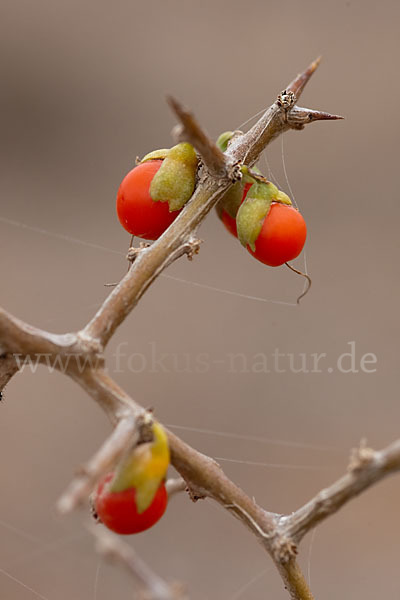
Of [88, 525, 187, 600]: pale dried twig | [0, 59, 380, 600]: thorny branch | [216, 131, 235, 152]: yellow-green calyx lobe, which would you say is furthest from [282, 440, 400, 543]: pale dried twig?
[216, 131, 235, 152]: yellow-green calyx lobe

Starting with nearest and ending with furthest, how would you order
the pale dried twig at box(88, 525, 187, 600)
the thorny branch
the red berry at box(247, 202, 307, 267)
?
the pale dried twig at box(88, 525, 187, 600) → the thorny branch → the red berry at box(247, 202, 307, 267)

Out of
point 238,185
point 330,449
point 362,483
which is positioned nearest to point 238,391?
point 330,449

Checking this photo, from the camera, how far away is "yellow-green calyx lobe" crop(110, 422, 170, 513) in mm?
362

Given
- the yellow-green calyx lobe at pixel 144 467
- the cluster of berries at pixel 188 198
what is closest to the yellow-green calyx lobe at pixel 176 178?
the cluster of berries at pixel 188 198

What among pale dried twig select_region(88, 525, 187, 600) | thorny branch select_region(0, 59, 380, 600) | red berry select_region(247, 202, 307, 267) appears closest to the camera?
pale dried twig select_region(88, 525, 187, 600)

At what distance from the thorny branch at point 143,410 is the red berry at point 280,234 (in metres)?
0.04

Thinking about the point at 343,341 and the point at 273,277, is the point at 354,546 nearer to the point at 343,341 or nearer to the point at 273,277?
the point at 343,341

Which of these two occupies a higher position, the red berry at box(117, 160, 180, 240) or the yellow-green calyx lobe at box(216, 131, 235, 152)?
the yellow-green calyx lobe at box(216, 131, 235, 152)

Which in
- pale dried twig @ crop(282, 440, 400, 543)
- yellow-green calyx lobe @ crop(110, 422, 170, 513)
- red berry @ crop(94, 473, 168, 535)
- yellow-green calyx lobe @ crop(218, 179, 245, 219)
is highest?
yellow-green calyx lobe @ crop(218, 179, 245, 219)

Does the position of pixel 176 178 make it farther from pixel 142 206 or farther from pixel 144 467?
pixel 144 467

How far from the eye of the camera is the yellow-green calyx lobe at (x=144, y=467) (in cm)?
36

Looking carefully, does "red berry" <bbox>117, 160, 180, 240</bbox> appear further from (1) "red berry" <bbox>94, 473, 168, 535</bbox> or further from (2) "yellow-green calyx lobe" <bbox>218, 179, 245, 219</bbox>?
(1) "red berry" <bbox>94, 473, 168, 535</bbox>

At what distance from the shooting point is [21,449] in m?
1.55

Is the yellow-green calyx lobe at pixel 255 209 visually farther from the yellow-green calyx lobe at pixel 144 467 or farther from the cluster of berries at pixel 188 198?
the yellow-green calyx lobe at pixel 144 467
